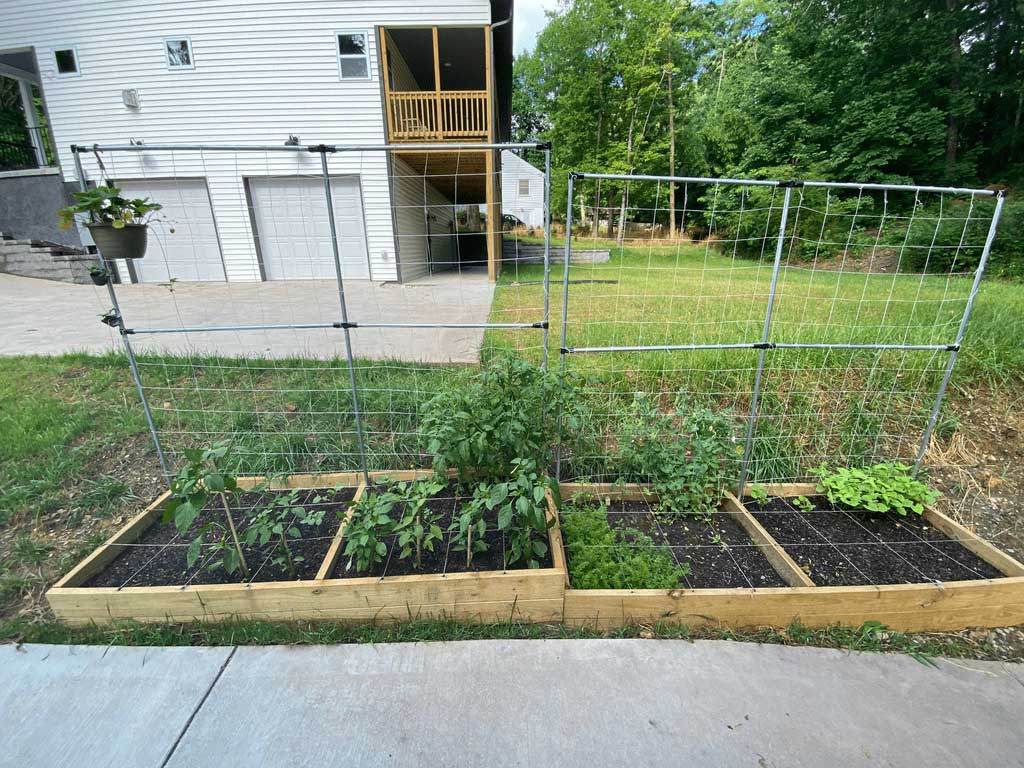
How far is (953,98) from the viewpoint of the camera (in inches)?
506

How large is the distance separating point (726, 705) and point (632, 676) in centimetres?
31

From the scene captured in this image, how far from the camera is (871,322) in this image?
4.15 metres

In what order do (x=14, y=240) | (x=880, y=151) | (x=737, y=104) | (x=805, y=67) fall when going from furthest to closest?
1. (x=737, y=104)
2. (x=805, y=67)
3. (x=880, y=151)
4. (x=14, y=240)

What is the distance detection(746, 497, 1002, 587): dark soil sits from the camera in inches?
76.7

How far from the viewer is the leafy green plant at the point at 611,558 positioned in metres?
1.83

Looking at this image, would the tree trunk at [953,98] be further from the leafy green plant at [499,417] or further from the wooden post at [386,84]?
the leafy green plant at [499,417]

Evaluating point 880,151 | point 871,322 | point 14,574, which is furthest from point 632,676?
point 880,151

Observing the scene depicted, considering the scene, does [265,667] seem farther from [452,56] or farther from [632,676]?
[452,56]

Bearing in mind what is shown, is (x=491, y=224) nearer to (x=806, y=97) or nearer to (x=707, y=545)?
(x=707, y=545)

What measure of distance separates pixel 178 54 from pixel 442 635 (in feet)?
39.2

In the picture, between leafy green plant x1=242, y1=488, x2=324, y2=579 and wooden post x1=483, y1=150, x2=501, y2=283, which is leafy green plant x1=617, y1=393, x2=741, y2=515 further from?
leafy green plant x1=242, y1=488, x2=324, y2=579

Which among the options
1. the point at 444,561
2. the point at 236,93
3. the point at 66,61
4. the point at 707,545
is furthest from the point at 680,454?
the point at 66,61

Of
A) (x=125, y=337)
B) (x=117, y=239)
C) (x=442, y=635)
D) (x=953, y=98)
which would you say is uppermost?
(x=953, y=98)

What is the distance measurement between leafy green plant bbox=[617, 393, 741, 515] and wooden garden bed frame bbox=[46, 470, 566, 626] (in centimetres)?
83
